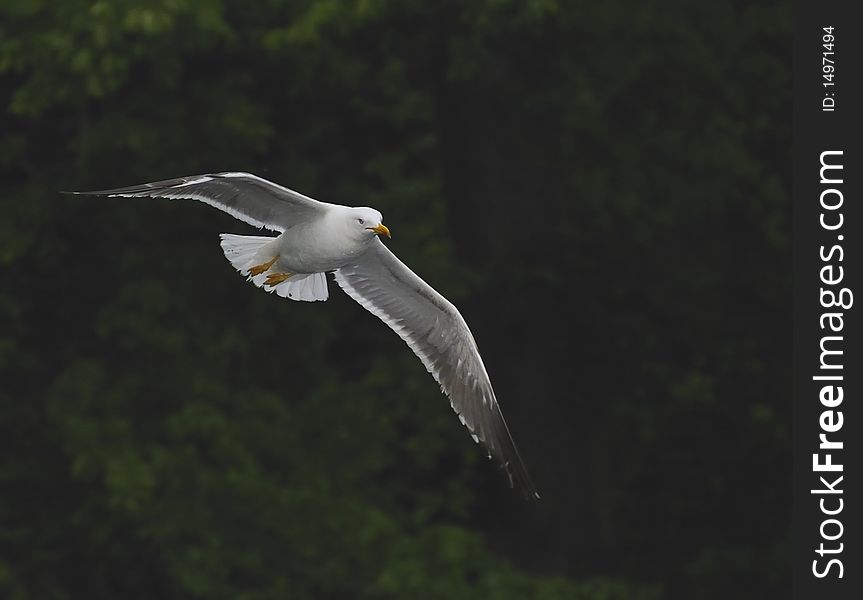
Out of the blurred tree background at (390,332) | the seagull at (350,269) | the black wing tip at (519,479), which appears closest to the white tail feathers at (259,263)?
the seagull at (350,269)

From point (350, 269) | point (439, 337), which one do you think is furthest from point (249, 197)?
point (439, 337)

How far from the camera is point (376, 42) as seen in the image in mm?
12203

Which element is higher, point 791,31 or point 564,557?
point 791,31

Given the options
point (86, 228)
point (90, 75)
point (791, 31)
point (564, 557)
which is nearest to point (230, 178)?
point (90, 75)

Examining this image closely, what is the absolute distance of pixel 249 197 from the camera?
8.03 metres

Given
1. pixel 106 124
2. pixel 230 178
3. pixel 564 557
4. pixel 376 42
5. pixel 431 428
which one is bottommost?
pixel 564 557

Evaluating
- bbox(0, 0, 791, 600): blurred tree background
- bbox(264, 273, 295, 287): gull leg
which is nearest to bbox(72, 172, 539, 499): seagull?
bbox(264, 273, 295, 287): gull leg

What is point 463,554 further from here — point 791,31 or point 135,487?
point 791,31

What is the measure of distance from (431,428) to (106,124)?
3.02 metres

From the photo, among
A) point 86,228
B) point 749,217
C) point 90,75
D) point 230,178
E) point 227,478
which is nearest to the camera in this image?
point 230,178

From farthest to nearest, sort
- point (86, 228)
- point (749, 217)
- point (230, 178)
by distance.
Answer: point (749, 217) → point (86, 228) → point (230, 178)

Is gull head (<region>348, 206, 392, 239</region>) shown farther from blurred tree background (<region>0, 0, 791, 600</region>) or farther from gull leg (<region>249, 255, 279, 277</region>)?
blurred tree background (<region>0, 0, 791, 600</region>)

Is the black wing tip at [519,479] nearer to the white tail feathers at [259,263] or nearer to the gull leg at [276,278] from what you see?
the white tail feathers at [259,263]

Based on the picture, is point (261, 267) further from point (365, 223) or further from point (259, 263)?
point (365, 223)
